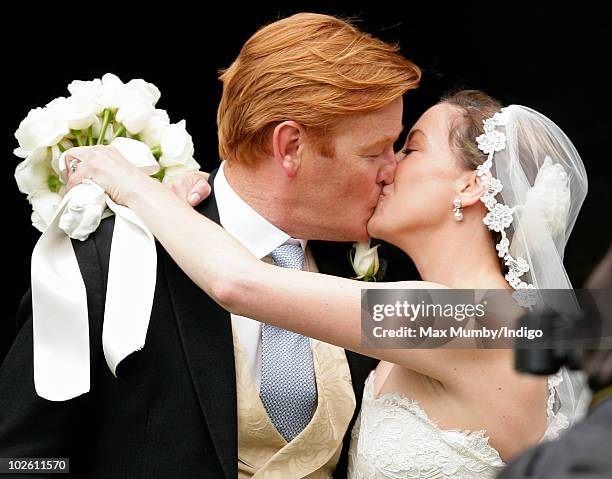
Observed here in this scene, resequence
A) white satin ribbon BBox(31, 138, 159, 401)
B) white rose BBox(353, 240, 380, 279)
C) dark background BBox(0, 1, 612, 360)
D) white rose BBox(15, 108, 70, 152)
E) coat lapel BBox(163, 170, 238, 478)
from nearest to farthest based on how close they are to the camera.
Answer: white satin ribbon BBox(31, 138, 159, 401) → coat lapel BBox(163, 170, 238, 478) → white rose BBox(15, 108, 70, 152) → white rose BBox(353, 240, 380, 279) → dark background BBox(0, 1, 612, 360)

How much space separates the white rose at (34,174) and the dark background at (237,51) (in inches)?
103

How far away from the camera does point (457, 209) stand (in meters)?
2.95

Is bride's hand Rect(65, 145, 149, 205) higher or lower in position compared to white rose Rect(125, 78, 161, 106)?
lower

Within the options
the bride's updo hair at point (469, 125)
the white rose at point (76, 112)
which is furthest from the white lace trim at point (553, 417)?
the white rose at point (76, 112)

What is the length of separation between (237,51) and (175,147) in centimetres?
272

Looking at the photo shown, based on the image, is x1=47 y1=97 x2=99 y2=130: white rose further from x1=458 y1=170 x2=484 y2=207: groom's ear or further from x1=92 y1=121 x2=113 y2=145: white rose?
x1=458 y1=170 x2=484 y2=207: groom's ear

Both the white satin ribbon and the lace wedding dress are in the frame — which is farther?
the lace wedding dress

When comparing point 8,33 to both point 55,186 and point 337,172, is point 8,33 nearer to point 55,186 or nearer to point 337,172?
point 55,186

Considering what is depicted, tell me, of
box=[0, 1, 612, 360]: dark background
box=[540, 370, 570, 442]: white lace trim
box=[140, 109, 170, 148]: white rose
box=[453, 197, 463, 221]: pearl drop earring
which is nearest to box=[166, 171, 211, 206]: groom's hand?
box=[140, 109, 170, 148]: white rose

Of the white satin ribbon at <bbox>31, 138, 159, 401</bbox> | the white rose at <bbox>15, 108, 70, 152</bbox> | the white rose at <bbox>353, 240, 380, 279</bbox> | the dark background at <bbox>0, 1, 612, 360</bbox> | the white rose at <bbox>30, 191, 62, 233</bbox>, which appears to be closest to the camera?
the white satin ribbon at <bbox>31, 138, 159, 401</bbox>

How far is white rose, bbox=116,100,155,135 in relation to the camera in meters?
3.11

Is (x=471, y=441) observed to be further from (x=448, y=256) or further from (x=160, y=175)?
(x=160, y=175)

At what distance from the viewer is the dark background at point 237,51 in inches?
223

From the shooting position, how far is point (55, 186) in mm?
3172
